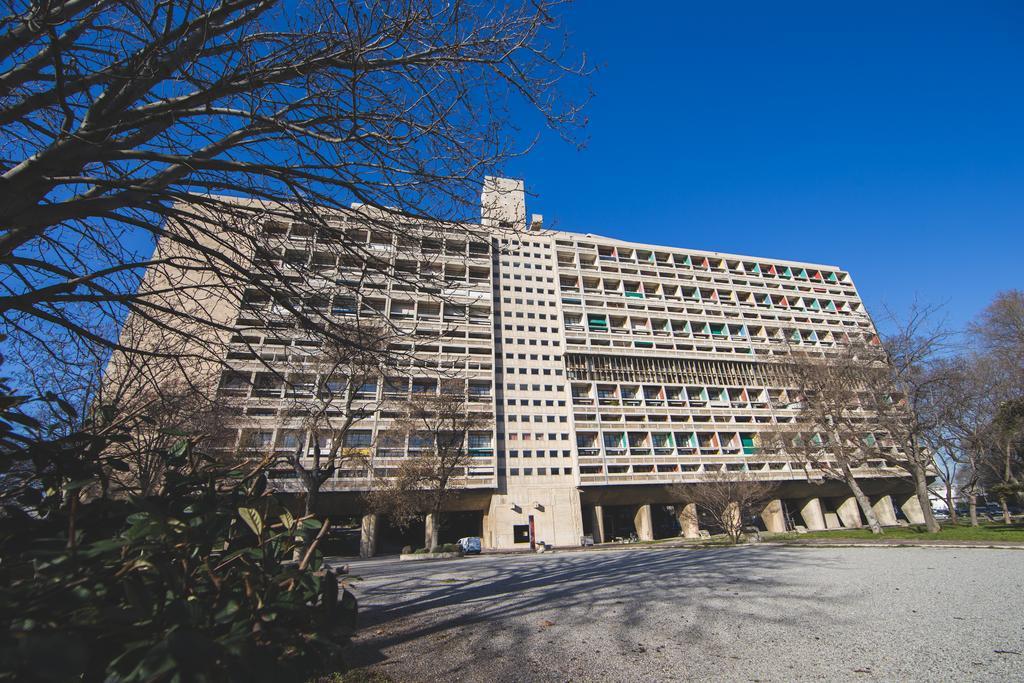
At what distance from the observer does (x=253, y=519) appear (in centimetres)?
142

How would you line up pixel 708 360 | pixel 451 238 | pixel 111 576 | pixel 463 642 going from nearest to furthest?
pixel 111 576
pixel 463 642
pixel 451 238
pixel 708 360

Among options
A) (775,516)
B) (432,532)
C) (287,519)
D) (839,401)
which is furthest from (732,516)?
(287,519)

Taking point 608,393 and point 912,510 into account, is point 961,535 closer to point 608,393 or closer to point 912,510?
point 608,393

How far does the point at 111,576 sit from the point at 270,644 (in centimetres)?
45

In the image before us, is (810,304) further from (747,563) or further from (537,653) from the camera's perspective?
(537,653)

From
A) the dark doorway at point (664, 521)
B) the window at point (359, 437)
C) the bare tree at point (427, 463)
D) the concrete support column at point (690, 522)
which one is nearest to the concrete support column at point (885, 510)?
the dark doorway at point (664, 521)

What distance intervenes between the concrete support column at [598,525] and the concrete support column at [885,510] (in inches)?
1105

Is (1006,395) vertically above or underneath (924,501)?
above

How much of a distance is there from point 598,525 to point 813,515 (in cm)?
2093

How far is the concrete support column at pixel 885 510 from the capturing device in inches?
1606

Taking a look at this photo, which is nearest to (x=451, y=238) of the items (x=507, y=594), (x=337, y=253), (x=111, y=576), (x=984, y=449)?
(x=337, y=253)

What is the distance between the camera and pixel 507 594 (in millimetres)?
7055

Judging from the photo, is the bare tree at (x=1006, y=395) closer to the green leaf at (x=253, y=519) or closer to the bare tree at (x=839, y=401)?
the bare tree at (x=839, y=401)

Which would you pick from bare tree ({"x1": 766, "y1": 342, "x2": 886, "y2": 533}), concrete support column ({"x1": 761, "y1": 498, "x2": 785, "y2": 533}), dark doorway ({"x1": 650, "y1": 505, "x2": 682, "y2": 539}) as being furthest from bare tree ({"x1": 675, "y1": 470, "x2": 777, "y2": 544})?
dark doorway ({"x1": 650, "y1": 505, "x2": 682, "y2": 539})
